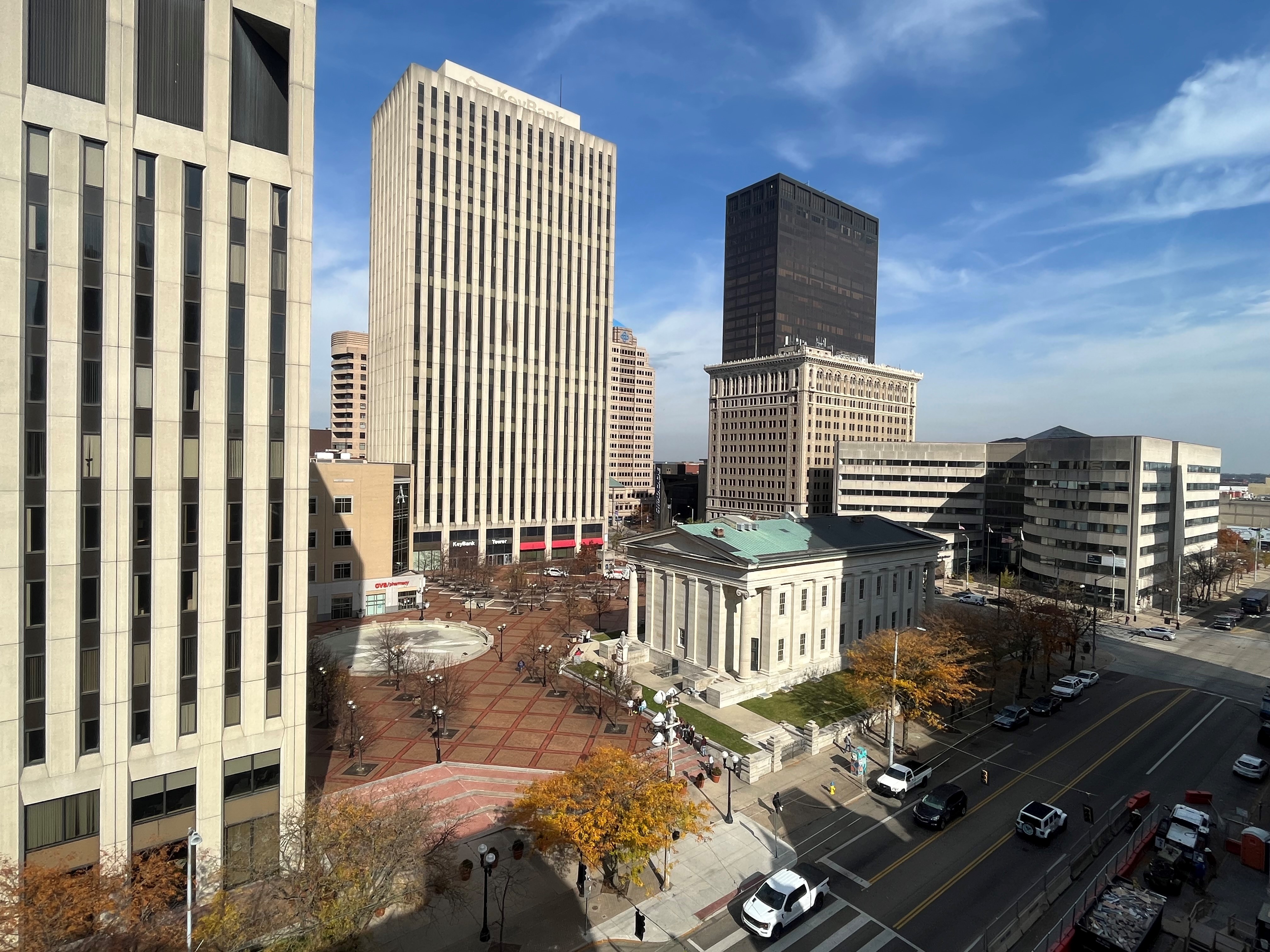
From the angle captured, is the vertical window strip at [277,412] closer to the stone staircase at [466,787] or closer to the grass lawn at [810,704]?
the stone staircase at [466,787]

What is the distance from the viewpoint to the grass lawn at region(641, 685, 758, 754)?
40781 mm

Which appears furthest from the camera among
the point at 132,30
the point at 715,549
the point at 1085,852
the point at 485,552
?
the point at 485,552

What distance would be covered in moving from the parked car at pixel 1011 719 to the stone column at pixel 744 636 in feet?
57.0

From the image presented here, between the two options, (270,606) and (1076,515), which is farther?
(1076,515)

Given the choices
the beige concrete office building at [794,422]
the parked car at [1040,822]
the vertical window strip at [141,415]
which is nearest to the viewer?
the vertical window strip at [141,415]

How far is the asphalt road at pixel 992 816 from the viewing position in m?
25.2

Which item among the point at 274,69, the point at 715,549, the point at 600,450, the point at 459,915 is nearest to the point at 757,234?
the point at 600,450

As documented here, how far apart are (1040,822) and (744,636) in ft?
75.3

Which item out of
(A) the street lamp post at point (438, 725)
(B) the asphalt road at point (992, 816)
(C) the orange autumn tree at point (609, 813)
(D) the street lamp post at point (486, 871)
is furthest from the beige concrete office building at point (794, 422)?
(D) the street lamp post at point (486, 871)

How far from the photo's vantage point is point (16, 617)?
73.3 ft

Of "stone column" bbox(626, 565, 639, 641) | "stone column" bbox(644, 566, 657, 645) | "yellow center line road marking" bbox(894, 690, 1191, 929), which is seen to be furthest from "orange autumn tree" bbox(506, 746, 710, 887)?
"stone column" bbox(626, 565, 639, 641)

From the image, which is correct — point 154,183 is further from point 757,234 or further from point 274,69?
point 757,234

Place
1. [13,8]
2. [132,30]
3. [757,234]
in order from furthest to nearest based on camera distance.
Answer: [757,234] → [132,30] → [13,8]

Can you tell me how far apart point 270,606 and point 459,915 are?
582 inches
